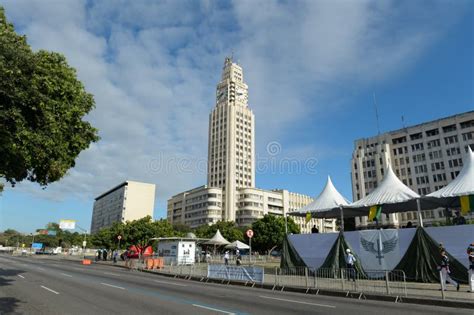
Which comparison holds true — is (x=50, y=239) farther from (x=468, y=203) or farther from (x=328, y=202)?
(x=468, y=203)

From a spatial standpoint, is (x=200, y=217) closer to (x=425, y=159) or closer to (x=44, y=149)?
(x=425, y=159)

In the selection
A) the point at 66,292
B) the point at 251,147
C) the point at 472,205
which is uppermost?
the point at 251,147

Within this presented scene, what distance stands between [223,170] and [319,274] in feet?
342

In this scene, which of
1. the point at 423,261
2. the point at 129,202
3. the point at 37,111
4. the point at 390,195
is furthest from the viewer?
the point at 129,202

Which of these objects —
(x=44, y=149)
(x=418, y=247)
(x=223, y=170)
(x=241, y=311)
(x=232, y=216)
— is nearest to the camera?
(x=241, y=311)

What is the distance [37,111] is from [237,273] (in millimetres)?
13752

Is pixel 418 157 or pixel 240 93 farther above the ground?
pixel 240 93

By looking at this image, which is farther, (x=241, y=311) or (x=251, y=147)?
(x=251, y=147)

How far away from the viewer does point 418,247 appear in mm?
16906

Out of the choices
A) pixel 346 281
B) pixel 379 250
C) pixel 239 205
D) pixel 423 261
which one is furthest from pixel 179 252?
pixel 239 205

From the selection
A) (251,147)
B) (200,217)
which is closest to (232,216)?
(200,217)

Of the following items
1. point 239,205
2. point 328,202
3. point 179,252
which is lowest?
point 179,252

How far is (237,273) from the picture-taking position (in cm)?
1944

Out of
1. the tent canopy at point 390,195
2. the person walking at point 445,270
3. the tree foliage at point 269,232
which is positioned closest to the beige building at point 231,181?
the tree foliage at point 269,232
